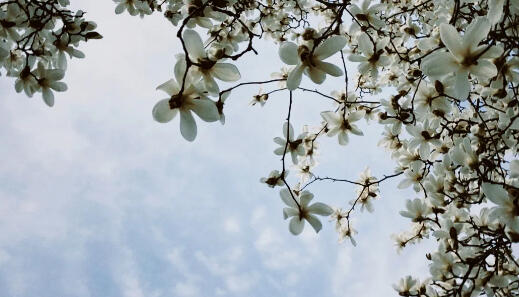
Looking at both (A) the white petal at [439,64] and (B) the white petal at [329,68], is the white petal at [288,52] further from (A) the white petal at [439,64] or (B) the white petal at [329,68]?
(A) the white petal at [439,64]

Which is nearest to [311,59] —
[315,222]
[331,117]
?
[315,222]

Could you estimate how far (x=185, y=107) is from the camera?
2.93ft

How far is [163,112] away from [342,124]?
107cm

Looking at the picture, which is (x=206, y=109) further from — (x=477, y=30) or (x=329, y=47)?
(x=477, y=30)

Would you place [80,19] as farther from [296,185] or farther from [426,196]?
[426,196]

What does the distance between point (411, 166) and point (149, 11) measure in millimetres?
1689

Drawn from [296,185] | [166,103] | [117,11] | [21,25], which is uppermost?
[117,11]

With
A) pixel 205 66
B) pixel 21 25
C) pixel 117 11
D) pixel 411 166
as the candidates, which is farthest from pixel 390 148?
pixel 21 25

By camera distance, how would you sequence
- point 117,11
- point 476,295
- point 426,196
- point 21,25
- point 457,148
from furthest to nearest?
point 117,11, point 426,196, point 21,25, point 476,295, point 457,148

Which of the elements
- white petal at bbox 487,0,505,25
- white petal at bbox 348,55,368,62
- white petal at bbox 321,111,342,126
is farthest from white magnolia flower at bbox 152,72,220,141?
white petal at bbox 321,111,342,126

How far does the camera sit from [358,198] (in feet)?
6.94

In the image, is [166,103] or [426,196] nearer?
[166,103]

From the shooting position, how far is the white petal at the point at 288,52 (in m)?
0.90

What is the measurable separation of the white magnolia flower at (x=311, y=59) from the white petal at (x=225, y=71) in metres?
0.13
